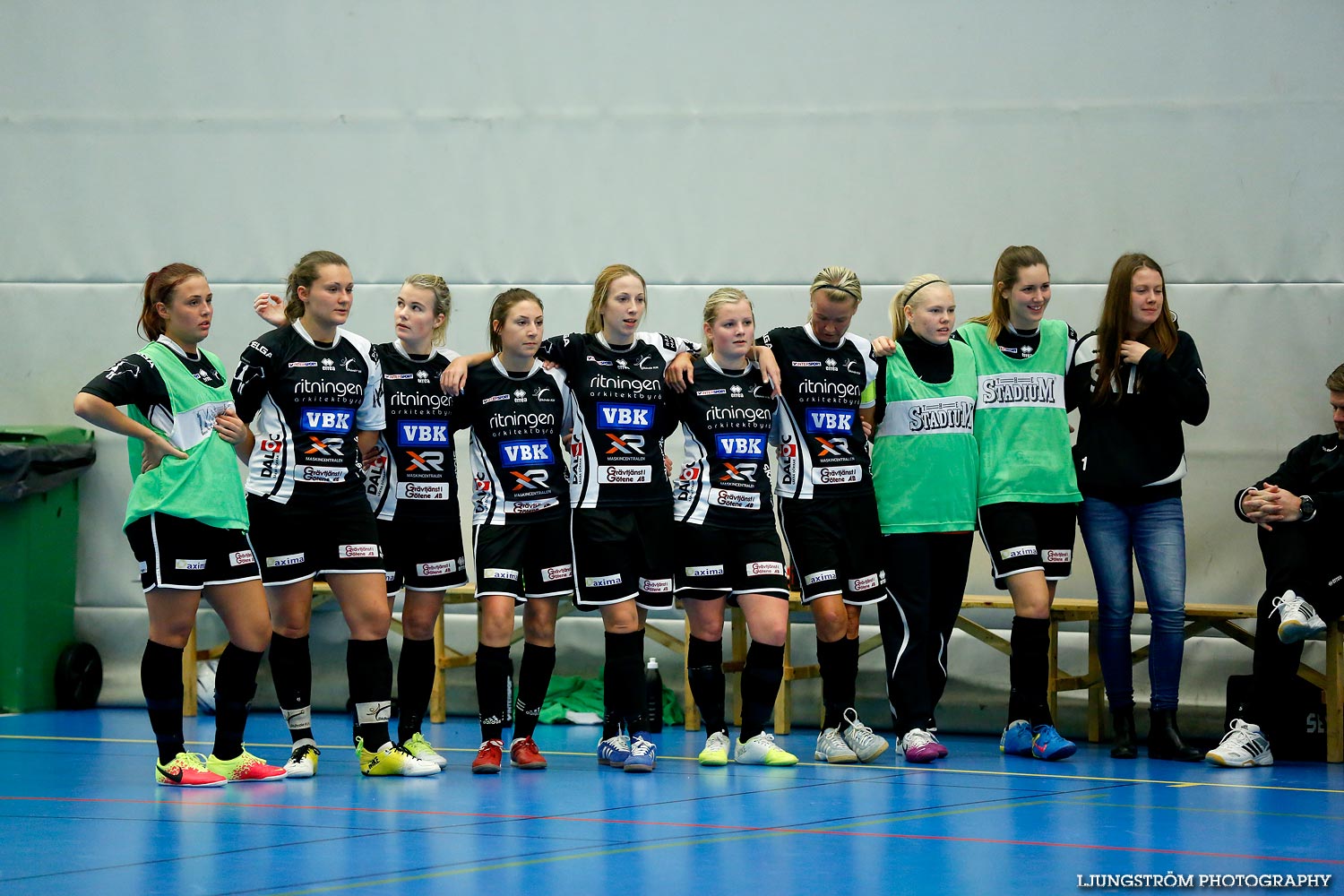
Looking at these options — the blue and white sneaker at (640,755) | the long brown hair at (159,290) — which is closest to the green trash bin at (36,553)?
the long brown hair at (159,290)

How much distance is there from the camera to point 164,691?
525cm

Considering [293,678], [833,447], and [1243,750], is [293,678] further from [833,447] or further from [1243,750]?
[1243,750]

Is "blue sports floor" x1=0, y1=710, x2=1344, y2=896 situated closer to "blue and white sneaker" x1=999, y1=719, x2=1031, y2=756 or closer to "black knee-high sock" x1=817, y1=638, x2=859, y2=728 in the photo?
"blue and white sneaker" x1=999, y1=719, x2=1031, y2=756

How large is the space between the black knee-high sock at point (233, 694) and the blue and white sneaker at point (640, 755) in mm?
1361

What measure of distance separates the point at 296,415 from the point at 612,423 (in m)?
1.14

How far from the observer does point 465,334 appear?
790 centimetres

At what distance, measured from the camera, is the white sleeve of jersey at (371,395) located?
562cm

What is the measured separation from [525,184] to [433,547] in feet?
8.89

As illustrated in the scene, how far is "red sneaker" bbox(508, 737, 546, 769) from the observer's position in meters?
5.68

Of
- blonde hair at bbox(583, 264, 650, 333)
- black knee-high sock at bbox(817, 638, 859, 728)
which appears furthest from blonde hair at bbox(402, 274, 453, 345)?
black knee-high sock at bbox(817, 638, 859, 728)

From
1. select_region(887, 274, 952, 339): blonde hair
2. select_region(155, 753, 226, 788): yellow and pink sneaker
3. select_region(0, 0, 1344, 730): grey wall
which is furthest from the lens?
select_region(0, 0, 1344, 730): grey wall

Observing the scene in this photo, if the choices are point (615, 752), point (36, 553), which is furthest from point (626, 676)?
point (36, 553)

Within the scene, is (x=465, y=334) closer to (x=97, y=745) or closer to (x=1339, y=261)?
(x=97, y=745)

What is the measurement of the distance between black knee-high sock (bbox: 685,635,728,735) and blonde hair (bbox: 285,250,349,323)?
6.32 feet
